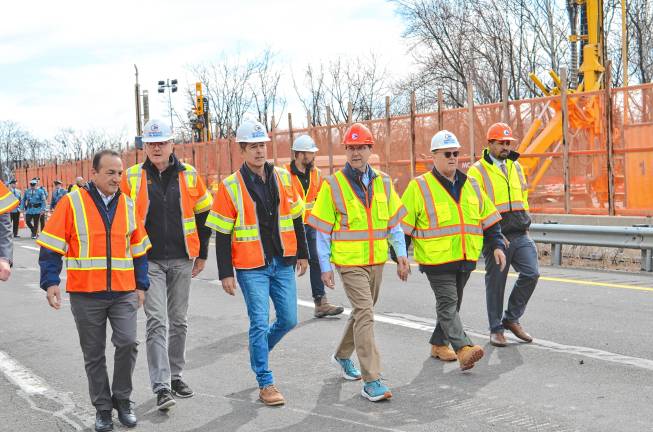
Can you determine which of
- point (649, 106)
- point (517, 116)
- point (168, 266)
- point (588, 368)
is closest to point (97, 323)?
point (168, 266)

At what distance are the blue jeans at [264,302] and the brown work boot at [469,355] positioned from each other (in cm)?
124

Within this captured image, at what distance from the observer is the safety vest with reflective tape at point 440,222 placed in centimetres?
662

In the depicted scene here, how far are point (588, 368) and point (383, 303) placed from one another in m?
3.74

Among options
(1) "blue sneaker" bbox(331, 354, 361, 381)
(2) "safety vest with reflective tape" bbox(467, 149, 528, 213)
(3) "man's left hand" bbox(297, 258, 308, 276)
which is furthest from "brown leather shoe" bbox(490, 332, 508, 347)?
(3) "man's left hand" bbox(297, 258, 308, 276)

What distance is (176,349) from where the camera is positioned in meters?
6.19

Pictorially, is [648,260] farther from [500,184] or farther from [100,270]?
[100,270]

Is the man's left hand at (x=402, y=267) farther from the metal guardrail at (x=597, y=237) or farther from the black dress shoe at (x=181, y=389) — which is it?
the metal guardrail at (x=597, y=237)

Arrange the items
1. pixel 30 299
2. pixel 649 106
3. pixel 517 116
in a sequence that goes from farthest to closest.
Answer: pixel 517 116 → pixel 649 106 → pixel 30 299

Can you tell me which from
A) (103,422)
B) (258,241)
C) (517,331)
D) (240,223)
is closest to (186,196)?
(240,223)

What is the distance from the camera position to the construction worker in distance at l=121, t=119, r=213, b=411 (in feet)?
19.4

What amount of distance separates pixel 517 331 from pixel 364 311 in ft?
7.11

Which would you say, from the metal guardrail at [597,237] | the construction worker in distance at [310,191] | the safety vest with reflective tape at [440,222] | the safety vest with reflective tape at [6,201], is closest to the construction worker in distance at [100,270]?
the safety vest with reflective tape at [6,201]

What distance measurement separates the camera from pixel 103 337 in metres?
5.52

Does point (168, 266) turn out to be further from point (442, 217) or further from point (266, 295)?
point (442, 217)
